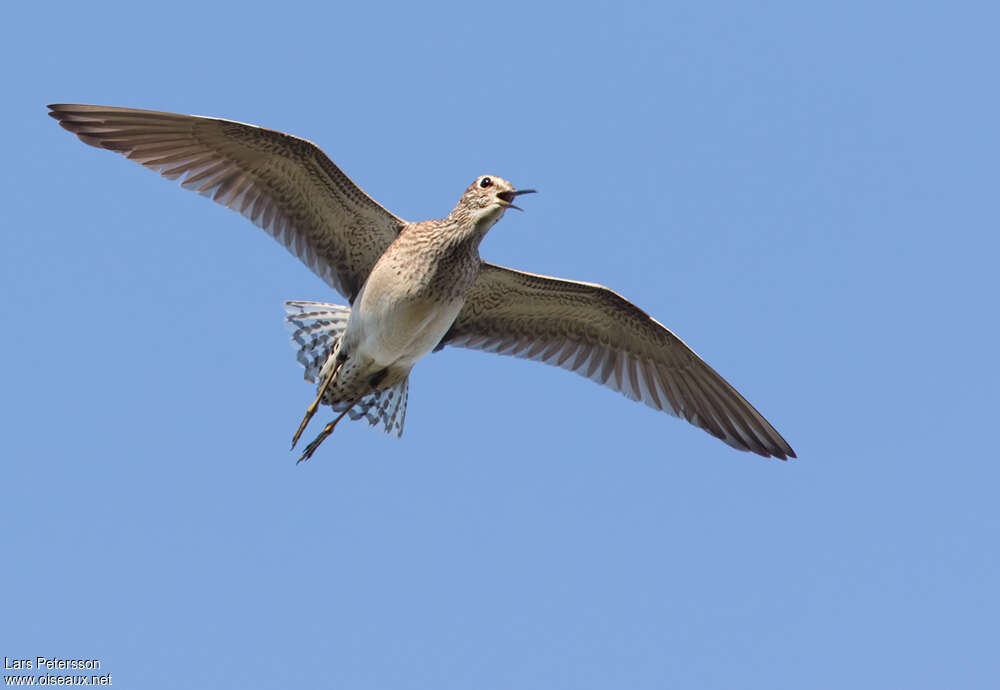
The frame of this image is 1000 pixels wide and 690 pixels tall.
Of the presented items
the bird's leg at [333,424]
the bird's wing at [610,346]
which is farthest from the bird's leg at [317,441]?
the bird's wing at [610,346]

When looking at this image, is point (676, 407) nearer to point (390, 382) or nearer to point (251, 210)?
point (390, 382)

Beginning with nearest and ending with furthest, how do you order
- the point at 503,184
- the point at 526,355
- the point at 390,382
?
the point at 503,184, the point at 390,382, the point at 526,355

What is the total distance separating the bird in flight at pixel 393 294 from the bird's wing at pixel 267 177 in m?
0.01

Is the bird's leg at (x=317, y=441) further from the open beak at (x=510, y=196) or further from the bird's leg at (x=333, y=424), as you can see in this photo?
the open beak at (x=510, y=196)

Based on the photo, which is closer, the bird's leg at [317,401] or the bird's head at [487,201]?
the bird's head at [487,201]

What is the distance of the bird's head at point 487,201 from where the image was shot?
11.6 meters

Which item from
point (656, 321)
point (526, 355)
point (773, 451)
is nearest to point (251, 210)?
point (526, 355)

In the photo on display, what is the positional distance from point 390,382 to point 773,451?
4.13m

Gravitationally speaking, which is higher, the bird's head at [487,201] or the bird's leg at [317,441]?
the bird's head at [487,201]

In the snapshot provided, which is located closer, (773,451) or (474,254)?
(474,254)

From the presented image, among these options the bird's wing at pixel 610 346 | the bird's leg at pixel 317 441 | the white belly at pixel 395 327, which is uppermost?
the bird's wing at pixel 610 346

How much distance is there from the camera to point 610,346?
1375cm

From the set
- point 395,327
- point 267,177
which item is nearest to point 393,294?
point 395,327

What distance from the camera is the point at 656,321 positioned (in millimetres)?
13328
